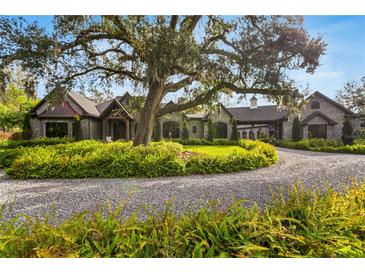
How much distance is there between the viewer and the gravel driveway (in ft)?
9.77

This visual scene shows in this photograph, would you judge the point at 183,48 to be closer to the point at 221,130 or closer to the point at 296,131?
the point at 221,130

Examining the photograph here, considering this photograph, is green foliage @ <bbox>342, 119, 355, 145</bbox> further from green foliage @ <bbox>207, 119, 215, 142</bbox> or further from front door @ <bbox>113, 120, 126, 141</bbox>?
front door @ <bbox>113, 120, 126, 141</bbox>

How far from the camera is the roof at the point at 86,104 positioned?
221 inches

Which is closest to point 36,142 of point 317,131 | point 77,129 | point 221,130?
point 77,129

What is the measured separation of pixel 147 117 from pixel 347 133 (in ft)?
22.3

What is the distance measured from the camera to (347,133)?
722 cm

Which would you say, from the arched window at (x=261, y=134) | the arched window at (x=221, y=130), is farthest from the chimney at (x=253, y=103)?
the arched window at (x=221, y=130)

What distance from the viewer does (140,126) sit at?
6668 millimetres

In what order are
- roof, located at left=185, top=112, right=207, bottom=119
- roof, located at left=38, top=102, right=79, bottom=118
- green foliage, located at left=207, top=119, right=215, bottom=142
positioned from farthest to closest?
roof, located at left=185, top=112, right=207, bottom=119 < green foliage, located at left=207, top=119, right=215, bottom=142 < roof, located at left=38, top=102, right=79, bottom=118

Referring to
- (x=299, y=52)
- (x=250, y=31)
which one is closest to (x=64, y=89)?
(x=250, y=31)

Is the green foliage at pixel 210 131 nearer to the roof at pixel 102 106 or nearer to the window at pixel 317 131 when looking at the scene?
the window at pixel 317 131

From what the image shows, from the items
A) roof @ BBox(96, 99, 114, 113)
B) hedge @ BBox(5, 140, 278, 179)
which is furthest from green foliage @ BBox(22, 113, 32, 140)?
roof @ BBox(96, 99, 114, 113)

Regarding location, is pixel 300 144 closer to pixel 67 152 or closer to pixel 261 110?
pixel 261 110

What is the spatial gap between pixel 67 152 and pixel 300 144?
717cm
